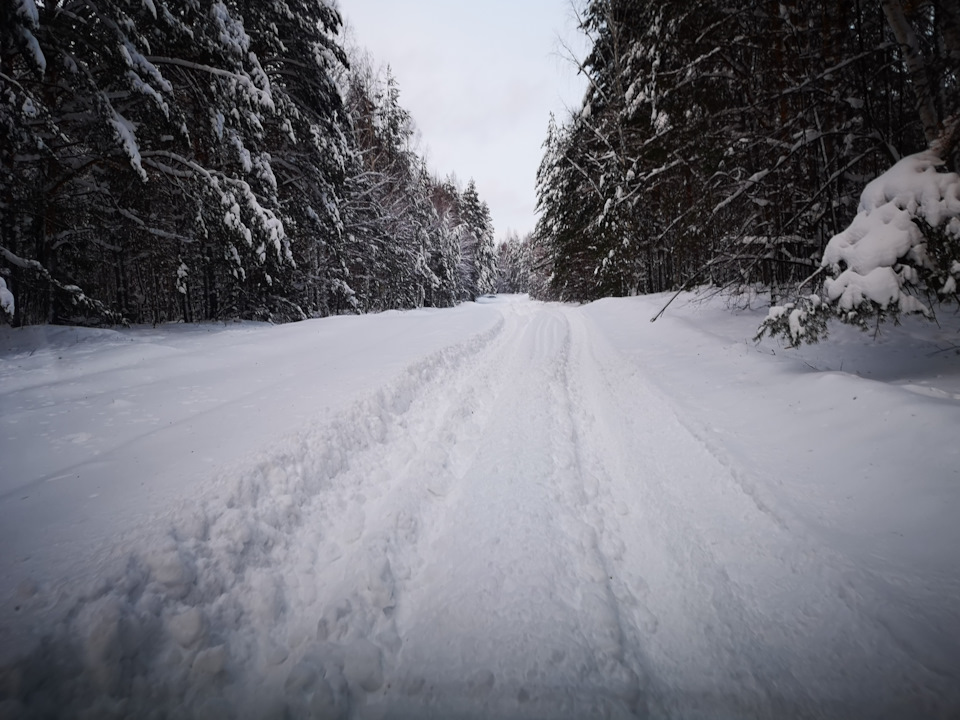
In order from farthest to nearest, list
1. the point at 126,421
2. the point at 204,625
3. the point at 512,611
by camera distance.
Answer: the point at 126,421 < the point at 512,611 < the point at 204,625

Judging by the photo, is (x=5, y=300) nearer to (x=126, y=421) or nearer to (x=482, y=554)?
(x=126, y=421)

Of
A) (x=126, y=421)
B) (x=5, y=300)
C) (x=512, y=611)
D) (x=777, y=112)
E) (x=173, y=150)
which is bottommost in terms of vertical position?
(x=512, y=611)

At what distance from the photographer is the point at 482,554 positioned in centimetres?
217

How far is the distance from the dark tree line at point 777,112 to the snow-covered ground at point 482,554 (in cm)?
279

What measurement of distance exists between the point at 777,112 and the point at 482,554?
348 inches

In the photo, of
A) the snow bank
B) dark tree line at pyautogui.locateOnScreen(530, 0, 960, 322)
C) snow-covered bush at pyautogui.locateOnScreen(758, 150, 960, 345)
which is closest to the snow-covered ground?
the snow bank

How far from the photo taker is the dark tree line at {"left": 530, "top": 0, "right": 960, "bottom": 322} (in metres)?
4.18

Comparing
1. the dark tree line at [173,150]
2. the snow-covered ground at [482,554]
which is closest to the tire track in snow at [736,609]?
the snow-covered ground at [482,554]

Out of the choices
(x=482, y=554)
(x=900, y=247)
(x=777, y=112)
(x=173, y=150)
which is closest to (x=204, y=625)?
(x=482, y=554)

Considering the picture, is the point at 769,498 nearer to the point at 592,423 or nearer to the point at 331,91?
the point at 592,423

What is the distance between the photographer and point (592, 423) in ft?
13.1

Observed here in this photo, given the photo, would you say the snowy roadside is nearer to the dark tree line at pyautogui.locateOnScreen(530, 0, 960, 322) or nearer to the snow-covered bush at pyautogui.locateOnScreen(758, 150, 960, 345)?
the snow-covered bush at pyautogui.locateOnScreen(758, 150, 960, 345)

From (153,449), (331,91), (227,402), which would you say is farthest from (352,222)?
(153,449)

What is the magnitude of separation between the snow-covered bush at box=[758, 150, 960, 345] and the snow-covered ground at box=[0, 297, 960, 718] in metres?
0.80
